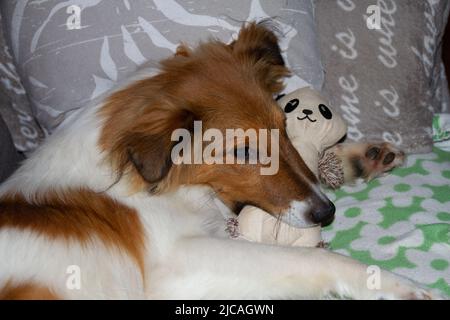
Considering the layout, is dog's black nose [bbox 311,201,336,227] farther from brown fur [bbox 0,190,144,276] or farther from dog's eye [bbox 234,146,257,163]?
brown fur [bbox 0,190,144,276]

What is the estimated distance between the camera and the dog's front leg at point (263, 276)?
2.27m

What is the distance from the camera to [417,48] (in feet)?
10.2

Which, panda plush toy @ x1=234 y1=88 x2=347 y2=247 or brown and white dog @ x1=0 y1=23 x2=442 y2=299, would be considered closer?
brown and white dog @ x1=0 y1=23 x2=442 y2=299

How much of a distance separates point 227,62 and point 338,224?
37.9 inches

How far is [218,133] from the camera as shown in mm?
2383

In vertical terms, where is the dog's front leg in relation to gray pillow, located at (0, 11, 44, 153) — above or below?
below

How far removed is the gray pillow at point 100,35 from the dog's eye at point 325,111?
60 centimetres

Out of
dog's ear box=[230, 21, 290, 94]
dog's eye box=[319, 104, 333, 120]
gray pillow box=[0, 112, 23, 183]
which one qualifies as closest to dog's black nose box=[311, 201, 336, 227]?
dog's eye box=[319, 104, 333, 120]

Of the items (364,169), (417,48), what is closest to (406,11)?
(417,48)

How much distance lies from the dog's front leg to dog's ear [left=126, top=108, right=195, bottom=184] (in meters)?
0.40

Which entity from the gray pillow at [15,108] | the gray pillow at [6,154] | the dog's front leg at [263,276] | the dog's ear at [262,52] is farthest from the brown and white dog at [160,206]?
Result: the gray pillow at [15,108]

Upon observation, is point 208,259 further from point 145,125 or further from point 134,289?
point 145,125

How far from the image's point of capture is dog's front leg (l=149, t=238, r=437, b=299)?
227cm

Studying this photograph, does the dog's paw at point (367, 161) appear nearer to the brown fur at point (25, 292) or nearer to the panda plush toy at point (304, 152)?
the panda plush toy at point (304, 152)
